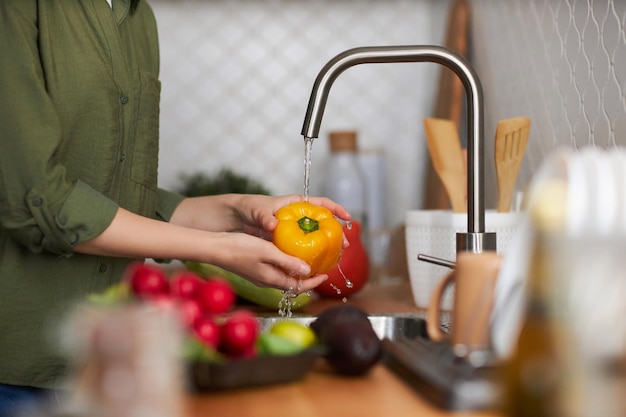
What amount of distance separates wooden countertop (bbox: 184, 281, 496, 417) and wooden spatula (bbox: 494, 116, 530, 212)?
0.67 metres

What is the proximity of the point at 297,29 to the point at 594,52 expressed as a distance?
54.5 inches

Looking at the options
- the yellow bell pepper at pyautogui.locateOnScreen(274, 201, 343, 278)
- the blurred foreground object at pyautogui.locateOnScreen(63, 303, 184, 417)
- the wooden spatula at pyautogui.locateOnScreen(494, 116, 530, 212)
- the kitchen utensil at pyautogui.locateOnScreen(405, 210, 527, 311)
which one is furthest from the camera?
the kitchen utensil at pyautogui.locateOnScreen(405, 210, 527, 311)

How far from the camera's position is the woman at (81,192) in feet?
4.06

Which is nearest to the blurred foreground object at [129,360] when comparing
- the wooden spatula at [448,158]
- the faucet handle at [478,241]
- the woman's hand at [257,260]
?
the woman's hand at [257,260]

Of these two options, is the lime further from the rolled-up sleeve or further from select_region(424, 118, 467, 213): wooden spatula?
select_region(424, 118, 467, 213): wooden spatula

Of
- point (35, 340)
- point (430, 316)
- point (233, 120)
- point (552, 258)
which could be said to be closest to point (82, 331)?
point (552, 258)

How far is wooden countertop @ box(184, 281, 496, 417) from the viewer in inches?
31.2

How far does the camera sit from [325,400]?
85 centimetres

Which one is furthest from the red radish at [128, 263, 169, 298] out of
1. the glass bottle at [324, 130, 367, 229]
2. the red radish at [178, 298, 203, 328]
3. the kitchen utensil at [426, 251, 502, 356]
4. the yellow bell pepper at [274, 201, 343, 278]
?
the glass bottle at [324, 130, 367, 229]

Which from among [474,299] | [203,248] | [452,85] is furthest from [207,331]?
[452,85]

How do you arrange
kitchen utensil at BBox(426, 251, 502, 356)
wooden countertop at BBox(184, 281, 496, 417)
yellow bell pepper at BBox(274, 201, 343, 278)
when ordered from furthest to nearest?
yellow bell pepper at BBox(274, 201, 343, 278), kitchen utensil at BBox(426, 251, 502, 356), wooden countertop at BBox(184, 281, 496, 417)

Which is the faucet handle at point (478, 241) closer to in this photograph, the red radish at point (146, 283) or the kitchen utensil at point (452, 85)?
the red radish at point (146, 283)

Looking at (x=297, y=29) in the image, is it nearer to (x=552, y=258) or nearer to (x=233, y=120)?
(x=233, y=120)

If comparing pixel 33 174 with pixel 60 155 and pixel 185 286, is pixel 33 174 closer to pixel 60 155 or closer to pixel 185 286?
pixel 60 155
